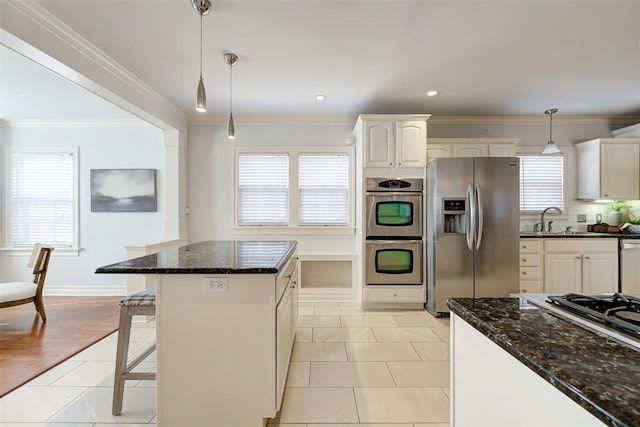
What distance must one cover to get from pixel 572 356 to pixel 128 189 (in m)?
5.09

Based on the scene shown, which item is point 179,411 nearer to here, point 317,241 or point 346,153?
point 317,241

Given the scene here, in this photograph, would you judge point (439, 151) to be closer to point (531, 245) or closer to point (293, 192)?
point (531, 245)

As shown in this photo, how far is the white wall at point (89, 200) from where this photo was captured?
4387 millimetres

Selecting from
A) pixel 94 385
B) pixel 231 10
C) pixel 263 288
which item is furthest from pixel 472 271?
pixel 94 385

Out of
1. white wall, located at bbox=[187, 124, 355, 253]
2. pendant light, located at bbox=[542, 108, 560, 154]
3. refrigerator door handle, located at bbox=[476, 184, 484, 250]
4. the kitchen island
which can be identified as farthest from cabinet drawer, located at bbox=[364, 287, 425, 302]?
pendant light, located at bbox=[542, 108, 560, 154]

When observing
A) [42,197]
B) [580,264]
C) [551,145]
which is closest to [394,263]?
[580,264]

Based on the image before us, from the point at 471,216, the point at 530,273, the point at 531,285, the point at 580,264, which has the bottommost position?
the point at 531,285

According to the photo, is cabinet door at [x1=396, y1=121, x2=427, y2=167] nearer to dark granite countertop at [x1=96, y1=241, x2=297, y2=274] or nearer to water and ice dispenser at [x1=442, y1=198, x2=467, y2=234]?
water and ice dispenser at [x1=442, y1=198, x2=467, y2=234]

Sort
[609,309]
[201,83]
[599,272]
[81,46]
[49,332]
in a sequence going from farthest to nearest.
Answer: [599,272]
[49,332]
[81,46]
[201,83]
[609,309]

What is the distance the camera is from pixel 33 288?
130 inches

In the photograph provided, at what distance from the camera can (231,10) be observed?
6.68 ft

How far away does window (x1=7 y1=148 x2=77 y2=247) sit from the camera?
14.3 feet

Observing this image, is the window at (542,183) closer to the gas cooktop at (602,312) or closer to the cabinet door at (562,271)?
the cabinet door at (562,271)

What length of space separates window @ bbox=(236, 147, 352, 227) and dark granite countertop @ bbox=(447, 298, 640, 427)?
341cm
